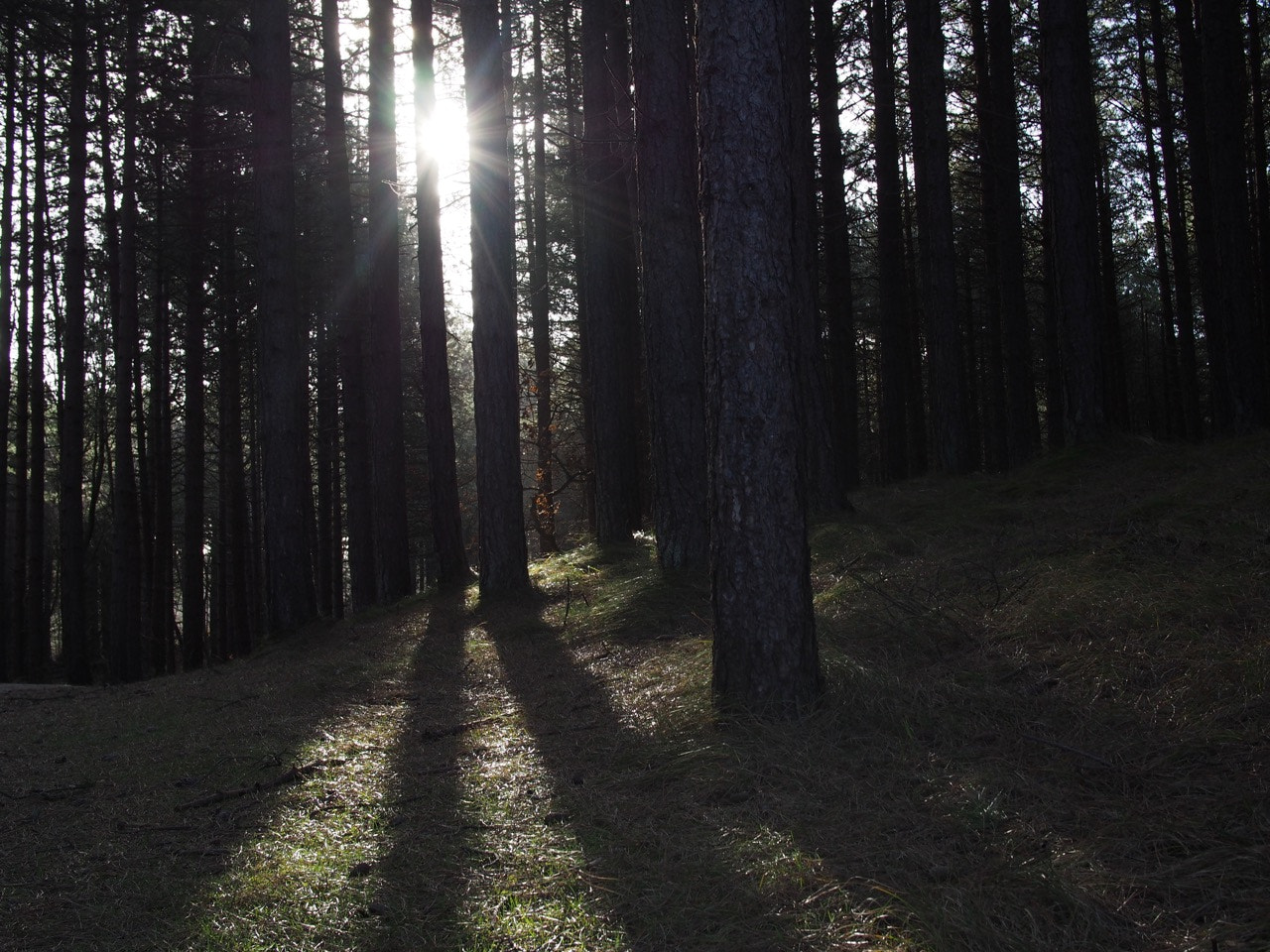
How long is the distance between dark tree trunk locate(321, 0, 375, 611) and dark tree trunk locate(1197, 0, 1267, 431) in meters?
12.0

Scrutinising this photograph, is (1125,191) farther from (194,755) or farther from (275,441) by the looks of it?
(194,755)

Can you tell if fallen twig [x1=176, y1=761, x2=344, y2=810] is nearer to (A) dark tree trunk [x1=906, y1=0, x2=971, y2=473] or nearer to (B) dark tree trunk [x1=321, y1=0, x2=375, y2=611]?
(B) dark tree trunk [x1=321, y1=0, x2=375, y2=611]

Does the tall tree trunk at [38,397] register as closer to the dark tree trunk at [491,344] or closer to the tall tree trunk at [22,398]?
the tall tree trunk at [22,398]

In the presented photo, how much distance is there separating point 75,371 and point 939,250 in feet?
47.3

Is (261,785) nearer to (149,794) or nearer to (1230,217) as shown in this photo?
(149,794)

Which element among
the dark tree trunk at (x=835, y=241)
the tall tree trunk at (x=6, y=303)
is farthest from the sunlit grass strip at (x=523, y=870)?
the tall tree trunk at (x=6, y=303)

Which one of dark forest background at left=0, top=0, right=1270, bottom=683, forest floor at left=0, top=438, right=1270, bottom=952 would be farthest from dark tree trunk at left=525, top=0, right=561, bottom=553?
forest floor at left=0, top=438, right=1270, bottom=952

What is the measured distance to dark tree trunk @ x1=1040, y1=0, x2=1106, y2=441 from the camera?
430 inches

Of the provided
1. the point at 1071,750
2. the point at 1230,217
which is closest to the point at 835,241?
the point at 1230,217

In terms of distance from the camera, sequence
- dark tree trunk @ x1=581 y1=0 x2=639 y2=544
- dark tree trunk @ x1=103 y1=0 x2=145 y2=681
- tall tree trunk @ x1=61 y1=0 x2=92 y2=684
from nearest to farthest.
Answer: dark tree trunk @ x1=581 y1=0 x2=639 y2=544
tall tree trunk @ x1=61 y1=0 x2=92 y2=684
dark tree trunk @ x1=103 y1=0 x2=145 y2=681

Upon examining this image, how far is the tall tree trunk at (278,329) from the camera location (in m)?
11.0

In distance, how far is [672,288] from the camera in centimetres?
863

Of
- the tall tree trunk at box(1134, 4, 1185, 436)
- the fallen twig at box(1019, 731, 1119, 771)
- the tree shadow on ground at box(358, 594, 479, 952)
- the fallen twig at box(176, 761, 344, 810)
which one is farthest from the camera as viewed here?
the tall tree trunk at box(1134, 4, 1185, 436)

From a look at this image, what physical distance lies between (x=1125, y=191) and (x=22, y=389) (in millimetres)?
28899
